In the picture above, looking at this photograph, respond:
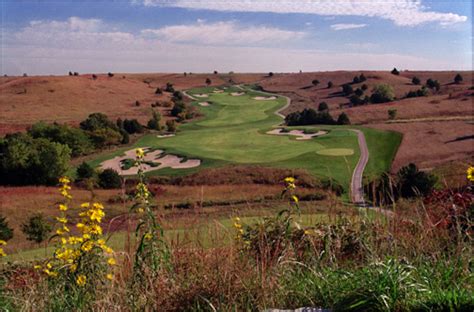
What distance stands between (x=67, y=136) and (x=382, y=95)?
4532 cm

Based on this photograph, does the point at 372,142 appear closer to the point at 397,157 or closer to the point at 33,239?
the point at 397,157

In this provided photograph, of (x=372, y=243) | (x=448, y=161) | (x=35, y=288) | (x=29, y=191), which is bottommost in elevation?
(x=29, y=191)

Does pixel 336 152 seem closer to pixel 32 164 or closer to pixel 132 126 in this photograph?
pixel 32 164

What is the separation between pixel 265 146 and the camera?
154 ft

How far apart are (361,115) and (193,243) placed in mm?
55739

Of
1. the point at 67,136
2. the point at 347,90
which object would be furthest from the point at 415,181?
the point at 347,90

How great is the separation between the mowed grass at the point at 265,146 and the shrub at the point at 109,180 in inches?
123

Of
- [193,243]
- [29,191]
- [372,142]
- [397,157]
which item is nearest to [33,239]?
[29,191]

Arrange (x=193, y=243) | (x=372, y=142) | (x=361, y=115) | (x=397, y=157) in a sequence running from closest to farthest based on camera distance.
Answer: (x=193, y=243) → (x=397, y=157) → (x=372, y=142) → (x=361, y=115)

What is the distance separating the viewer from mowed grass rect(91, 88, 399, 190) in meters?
37.7

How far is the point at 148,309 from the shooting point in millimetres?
3949

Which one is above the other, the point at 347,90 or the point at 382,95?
the point at 347,90

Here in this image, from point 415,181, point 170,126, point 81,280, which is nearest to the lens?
point 81,280

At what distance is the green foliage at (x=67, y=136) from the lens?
161 ft
